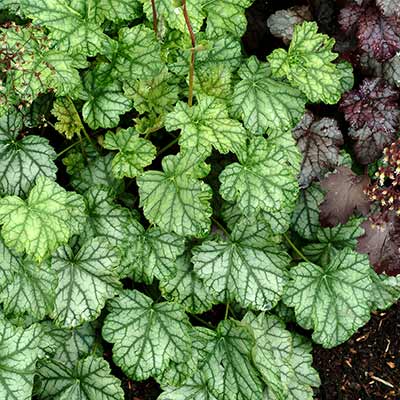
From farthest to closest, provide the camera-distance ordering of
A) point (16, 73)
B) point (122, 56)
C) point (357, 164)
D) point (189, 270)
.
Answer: point (357, 164)
point (189, 270)
point (122, 56)
point (16, 73)

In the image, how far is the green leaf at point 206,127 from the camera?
2781 mm

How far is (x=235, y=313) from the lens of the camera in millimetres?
3348

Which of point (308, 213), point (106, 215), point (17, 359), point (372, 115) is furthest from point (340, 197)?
point (17, 359)

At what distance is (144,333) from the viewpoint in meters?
2.97

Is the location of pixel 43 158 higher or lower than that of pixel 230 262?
higher

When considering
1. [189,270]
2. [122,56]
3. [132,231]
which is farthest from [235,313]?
[122,56]

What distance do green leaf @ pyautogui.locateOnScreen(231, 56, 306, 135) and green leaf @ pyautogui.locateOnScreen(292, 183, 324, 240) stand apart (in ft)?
1.30

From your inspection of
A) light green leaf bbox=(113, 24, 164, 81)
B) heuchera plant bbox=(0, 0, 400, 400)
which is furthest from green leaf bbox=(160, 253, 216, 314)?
light green leaf bbox=(113, 24, 164, 81)

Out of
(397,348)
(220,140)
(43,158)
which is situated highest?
(43,158)

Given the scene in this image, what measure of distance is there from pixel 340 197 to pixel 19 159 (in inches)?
49.6

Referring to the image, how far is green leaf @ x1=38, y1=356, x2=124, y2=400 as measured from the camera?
2934 millimetres

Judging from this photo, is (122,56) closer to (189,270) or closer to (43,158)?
(43,158)

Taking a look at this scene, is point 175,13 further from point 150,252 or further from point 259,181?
point 150,252

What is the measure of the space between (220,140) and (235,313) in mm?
888
